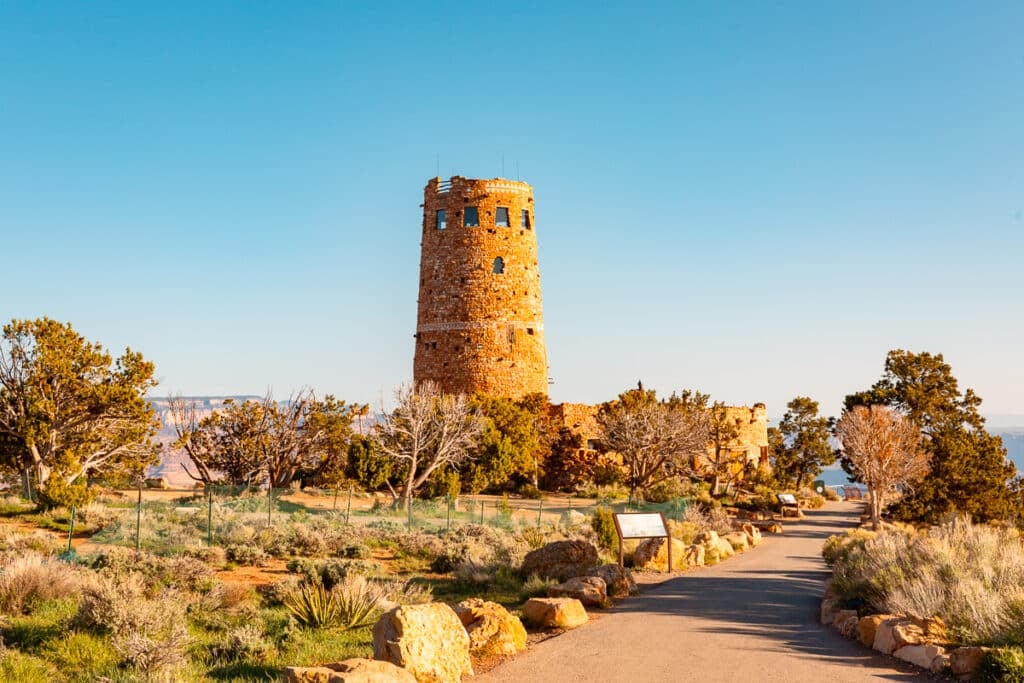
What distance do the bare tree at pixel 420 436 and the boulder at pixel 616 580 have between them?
1639 cm

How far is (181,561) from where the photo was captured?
56.0ft

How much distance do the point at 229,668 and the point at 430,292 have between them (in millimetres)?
36902

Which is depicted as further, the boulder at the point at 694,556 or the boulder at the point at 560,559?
the boulder at the point at 694,556

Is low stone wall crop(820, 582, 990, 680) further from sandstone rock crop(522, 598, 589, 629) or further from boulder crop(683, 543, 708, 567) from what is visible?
boulder crop(683, 543, 708, 567)

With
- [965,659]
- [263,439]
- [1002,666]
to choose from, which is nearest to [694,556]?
[965,659]

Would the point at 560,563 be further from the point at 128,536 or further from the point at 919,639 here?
the point at 128,536

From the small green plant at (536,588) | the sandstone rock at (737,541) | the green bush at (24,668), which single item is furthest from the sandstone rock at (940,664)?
the sandstone rock at (737,541)

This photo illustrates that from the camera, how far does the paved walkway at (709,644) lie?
10.4 metres

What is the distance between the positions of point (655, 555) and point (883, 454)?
16.8 metres

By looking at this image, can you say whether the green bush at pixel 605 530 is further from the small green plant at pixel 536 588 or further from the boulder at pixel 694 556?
the small green plant at pixel 536 588

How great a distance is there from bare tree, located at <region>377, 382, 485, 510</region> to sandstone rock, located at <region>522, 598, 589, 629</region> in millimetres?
19078

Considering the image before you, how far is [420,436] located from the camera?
3347 cm

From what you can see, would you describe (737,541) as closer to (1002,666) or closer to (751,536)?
(751,536)

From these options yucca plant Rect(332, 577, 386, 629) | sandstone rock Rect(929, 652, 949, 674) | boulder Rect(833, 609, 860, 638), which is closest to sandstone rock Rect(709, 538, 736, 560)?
boulder Rect(833, 609, 860, 638)
